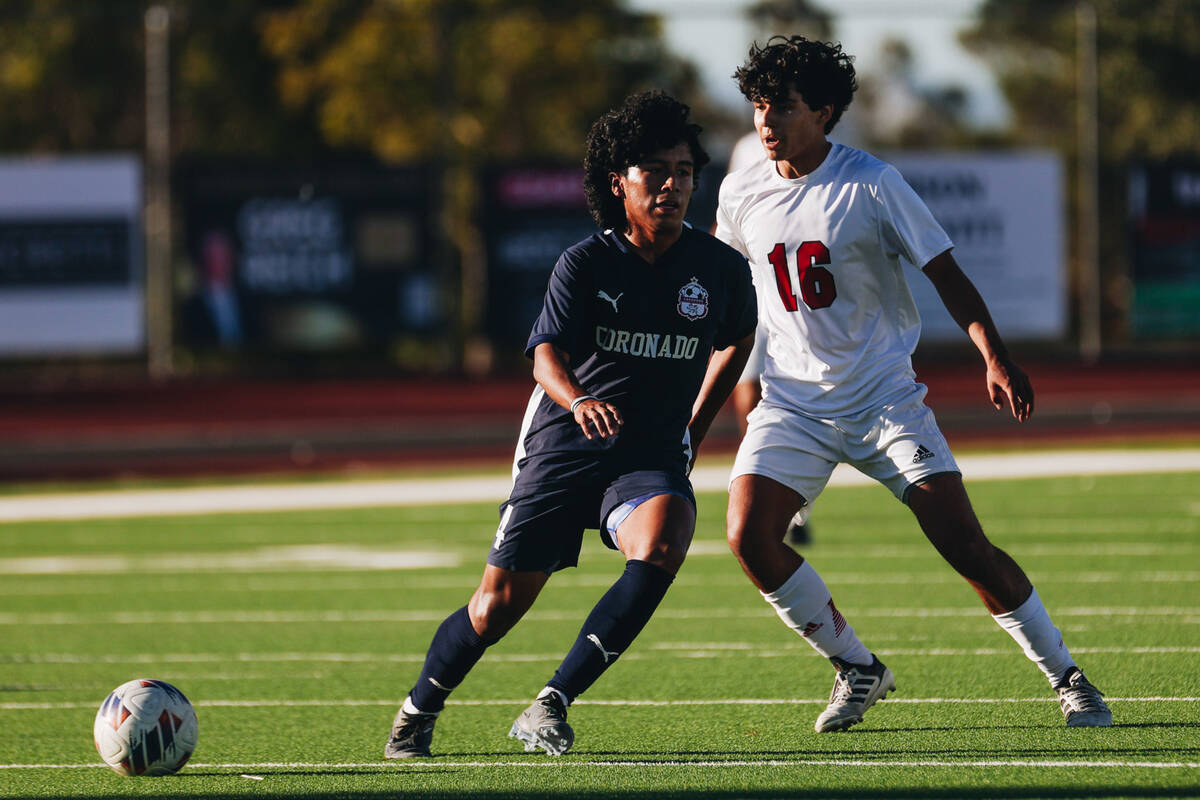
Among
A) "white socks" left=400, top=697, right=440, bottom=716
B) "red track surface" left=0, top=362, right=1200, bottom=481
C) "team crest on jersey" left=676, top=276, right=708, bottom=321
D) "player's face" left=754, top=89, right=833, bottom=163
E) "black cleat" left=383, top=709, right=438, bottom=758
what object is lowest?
"red track surface" left=0, top=362, right=1200, bottom=481

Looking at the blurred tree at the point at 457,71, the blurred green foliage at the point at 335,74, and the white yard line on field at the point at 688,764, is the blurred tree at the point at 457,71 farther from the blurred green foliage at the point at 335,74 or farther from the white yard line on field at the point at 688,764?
the white yard line on field at the point at 688,764

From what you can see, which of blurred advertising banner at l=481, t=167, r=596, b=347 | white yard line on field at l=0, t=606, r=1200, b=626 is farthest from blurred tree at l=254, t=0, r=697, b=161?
white yard line on field at l=0, t=606, r=1200, b=626

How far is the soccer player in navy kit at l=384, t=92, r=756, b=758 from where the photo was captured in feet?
18.6

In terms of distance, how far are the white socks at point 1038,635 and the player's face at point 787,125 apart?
1699 millimetres

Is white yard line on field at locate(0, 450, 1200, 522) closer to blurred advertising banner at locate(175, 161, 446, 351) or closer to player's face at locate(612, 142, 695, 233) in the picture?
blurred advertising banner at locate(175, 161, 446, 351)

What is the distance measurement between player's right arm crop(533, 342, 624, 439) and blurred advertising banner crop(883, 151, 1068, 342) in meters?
21.9

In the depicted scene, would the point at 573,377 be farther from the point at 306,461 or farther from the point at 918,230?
A: the point at 306,461

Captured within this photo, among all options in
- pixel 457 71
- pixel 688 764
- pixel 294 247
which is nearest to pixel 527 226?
pixel 294 247

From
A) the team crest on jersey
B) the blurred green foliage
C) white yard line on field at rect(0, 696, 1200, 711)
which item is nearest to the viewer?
the team crest on jersey

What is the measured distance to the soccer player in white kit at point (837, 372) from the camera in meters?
5.95

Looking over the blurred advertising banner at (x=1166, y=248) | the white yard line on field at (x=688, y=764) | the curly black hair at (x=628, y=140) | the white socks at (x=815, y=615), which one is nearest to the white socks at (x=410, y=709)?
the white yard line on field at (x=688, y=764)

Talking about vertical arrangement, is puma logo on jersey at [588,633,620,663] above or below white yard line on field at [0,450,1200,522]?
above

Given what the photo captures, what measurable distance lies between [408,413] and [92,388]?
21.4 feet

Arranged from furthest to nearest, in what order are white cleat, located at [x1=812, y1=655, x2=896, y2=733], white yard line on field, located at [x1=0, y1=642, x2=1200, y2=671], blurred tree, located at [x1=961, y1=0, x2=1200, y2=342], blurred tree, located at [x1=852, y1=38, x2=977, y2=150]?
blurred tree, located at [x1=852, y1=38, x2=977, y2=150] → blurred tree, located at [x1=961, y1=0, x2=1200, y2=342] → white yard line on field, located at [x1=0, y1=642, x2=1200, y2=671] → white cleat, located at [x1=812, y1=655, x2=896, y2=733]
